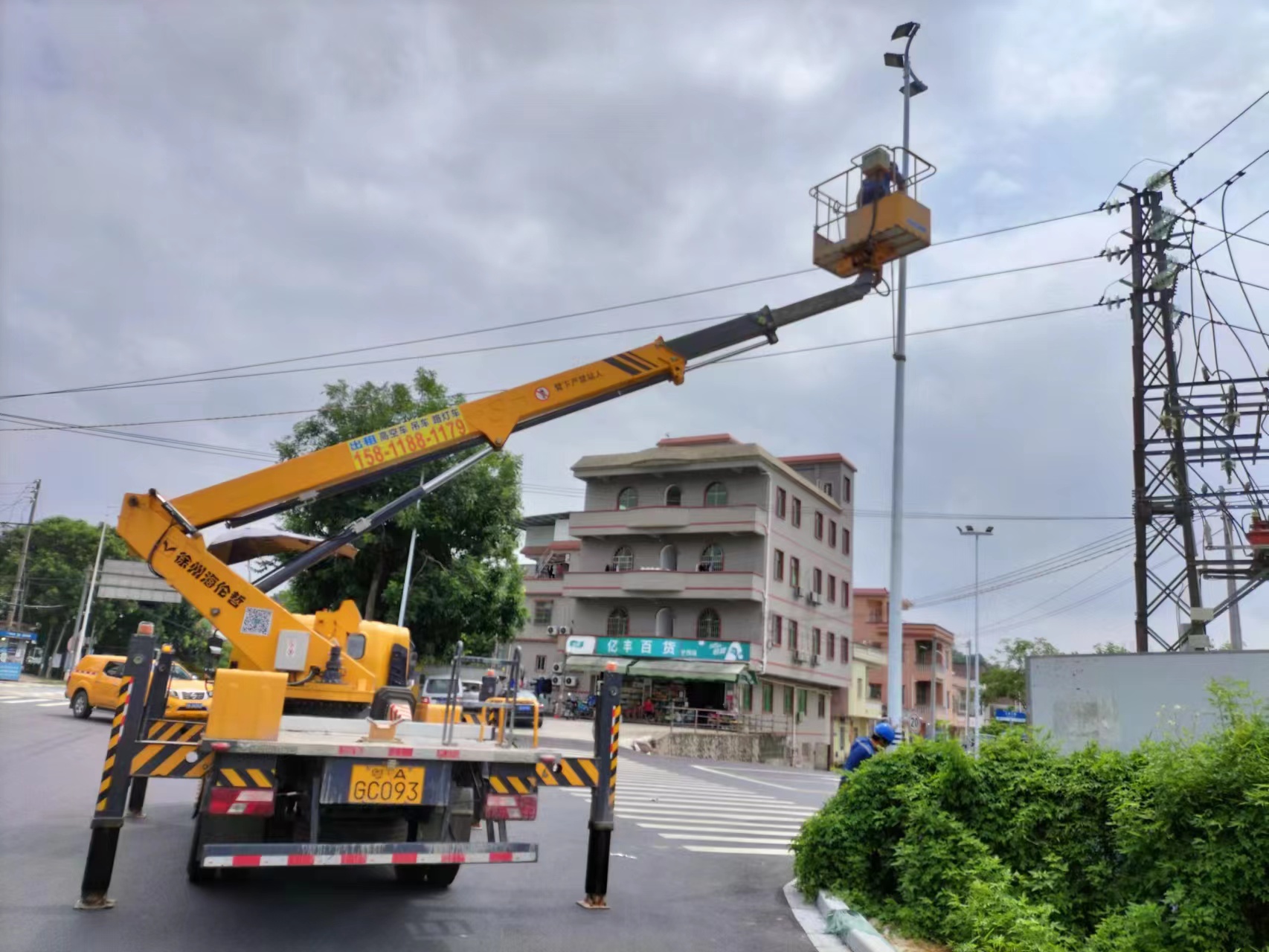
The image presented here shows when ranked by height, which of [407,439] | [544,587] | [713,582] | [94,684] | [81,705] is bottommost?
[81,705]

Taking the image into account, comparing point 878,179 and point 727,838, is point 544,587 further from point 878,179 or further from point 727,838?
point 878,179

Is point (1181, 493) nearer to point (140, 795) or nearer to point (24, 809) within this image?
point (140, 795)

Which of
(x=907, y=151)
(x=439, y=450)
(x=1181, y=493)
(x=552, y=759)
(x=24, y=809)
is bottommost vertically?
(x=24, y=809)

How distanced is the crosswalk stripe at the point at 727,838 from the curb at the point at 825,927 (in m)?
3.21

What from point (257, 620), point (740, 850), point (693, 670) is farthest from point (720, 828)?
point (693, 670)

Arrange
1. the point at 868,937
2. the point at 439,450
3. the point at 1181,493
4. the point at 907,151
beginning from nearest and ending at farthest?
the point at 868,937 → the point at 439,450 → the point at 907,151 → the point at 1181,493

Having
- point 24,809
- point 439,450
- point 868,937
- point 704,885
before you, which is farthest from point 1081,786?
point 24,809

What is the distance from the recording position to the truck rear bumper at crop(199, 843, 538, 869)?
5.53 metres

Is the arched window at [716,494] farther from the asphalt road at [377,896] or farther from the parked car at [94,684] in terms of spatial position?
the asphalt road at [377,896]

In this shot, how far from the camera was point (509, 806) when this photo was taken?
253 inches

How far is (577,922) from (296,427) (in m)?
25.9

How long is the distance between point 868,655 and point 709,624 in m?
20.0

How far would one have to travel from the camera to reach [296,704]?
339 inches

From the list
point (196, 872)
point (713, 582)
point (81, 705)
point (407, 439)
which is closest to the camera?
point (196, 872)
